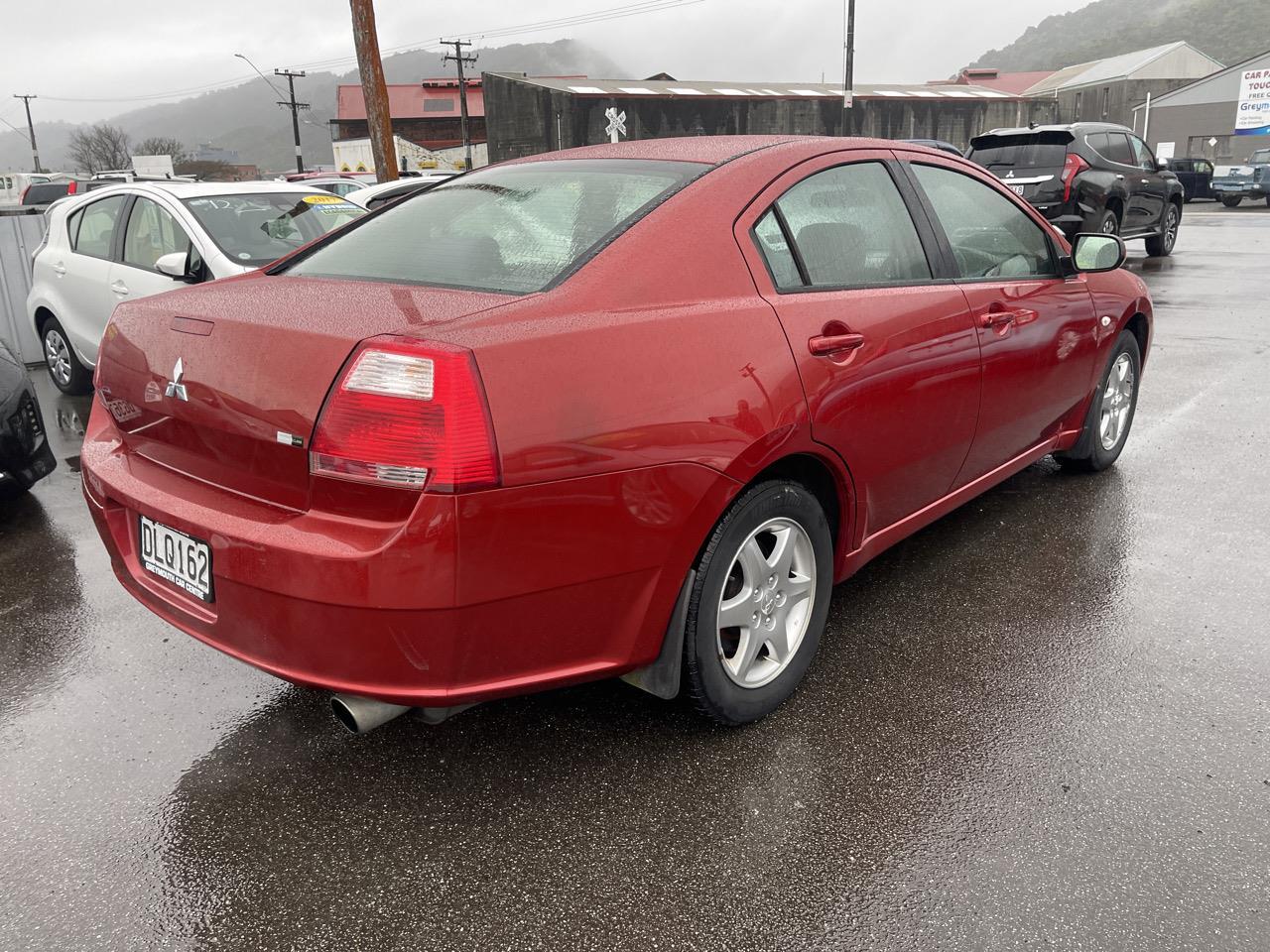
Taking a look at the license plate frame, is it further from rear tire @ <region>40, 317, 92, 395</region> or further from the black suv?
the black suv

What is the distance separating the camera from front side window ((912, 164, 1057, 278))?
10.9 feet

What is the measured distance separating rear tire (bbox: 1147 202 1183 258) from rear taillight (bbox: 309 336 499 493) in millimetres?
14860

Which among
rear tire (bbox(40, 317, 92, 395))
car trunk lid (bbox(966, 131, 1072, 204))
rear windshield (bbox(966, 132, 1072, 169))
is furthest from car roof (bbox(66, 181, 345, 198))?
rear windshield (bbox(966, 132, 1072, 169))

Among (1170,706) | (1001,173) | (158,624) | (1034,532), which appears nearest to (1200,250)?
(1001,173)

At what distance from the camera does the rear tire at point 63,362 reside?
7.04m

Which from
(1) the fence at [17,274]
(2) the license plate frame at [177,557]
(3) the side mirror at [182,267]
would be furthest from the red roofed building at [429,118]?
(2) the license plate frame at [177,557]

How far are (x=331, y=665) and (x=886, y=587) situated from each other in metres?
2.20

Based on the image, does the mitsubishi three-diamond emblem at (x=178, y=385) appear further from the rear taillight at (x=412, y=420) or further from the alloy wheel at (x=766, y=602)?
the alloy wheel at (x=766, y=602)

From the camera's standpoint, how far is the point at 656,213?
2.45 m

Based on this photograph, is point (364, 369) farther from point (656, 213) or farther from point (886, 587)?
point (886, 587)

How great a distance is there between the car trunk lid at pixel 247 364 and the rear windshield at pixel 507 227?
0.46ft

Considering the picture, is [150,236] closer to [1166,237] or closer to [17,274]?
[17,274]

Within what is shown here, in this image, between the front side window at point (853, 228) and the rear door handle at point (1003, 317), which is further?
the rear door handle at point (1003, 317)

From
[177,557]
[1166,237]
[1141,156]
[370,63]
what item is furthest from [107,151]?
[177,557]
